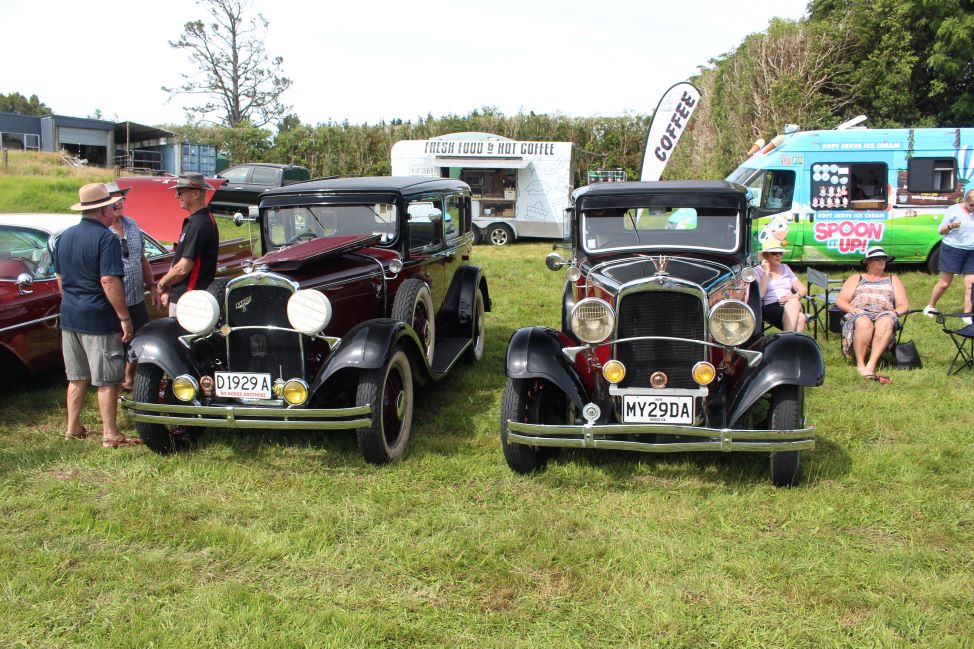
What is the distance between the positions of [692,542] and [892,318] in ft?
13.1

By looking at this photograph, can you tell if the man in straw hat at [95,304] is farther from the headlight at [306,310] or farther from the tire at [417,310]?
the tire at [417,310]

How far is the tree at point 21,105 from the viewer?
5716 cm

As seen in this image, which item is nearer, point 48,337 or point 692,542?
point 692,542

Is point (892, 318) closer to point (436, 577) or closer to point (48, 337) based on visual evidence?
point (436, 577)

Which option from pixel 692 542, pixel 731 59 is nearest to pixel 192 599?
pixel 692 542

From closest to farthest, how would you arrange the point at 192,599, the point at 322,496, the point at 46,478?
the point at 192,599
the point at 322,496
the point at 46,478

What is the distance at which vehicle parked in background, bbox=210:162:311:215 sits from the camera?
16.5 metres

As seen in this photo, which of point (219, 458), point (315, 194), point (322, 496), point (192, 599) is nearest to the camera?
point (192, 599)

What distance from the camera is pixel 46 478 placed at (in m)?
4.51

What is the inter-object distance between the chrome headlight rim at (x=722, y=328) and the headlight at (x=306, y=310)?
7.31 feet

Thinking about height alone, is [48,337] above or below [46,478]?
above

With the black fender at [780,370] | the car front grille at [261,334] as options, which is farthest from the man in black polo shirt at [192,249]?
the black fender at [780,370]

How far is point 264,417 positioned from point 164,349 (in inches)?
32.9

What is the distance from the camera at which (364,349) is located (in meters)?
4.51
